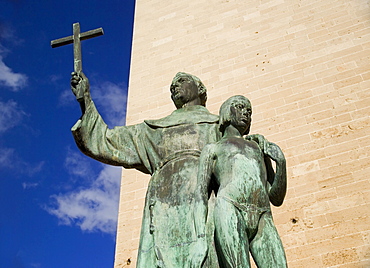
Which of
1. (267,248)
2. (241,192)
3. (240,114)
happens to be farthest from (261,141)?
(267,248)

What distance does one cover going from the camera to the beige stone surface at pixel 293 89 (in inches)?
204

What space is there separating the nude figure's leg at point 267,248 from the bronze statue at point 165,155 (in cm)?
28

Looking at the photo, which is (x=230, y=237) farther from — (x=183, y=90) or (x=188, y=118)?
(x=183, y=90)

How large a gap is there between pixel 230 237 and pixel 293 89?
4307 mm

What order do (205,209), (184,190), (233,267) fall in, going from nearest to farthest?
1. (233,267)
2. (205,209)
3. (184,190)

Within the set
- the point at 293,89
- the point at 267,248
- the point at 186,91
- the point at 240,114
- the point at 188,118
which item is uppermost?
the point at 293,89

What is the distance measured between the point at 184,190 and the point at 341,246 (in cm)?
280

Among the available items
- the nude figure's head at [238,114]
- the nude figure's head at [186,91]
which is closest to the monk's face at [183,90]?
the nude figure's head at [186,91]

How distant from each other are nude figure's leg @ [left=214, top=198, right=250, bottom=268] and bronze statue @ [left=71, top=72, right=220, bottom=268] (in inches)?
4.5

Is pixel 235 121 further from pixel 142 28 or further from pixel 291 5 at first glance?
pixel 142 28

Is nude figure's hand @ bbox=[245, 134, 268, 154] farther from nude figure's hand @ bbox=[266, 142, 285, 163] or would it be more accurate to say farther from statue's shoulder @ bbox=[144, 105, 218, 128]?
statue's shoulder @ bbox=[144, 105, 218, 128]

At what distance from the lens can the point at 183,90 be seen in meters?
3.40

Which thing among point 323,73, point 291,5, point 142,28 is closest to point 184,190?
point 323,73

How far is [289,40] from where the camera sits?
6887 mm
